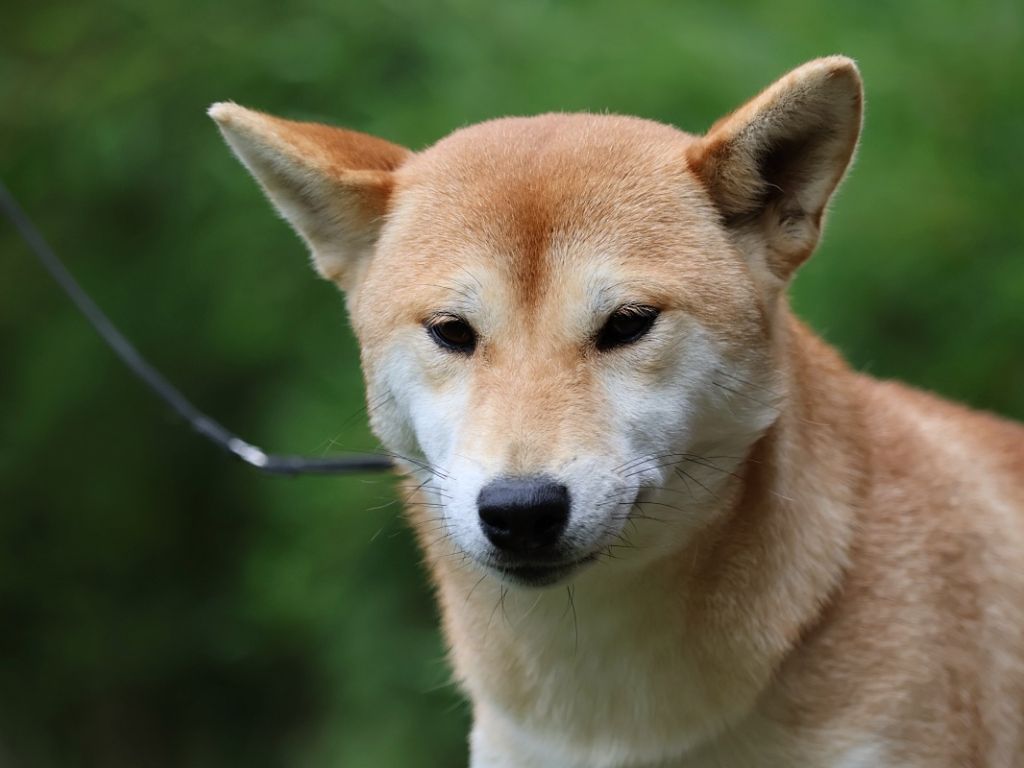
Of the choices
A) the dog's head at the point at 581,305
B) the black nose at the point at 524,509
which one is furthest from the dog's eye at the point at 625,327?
the black nose at the point at 524,509

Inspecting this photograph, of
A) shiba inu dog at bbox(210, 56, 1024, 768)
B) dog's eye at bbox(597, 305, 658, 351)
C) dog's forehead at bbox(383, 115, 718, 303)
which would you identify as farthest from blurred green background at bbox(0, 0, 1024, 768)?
dog's eye at bbox(597, 305, 658, 351)

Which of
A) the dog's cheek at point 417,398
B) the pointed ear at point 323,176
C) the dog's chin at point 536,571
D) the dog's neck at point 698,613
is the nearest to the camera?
the dog's chin at point 536,571

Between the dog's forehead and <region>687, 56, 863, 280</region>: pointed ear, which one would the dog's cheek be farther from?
<region>687, 56, 863, 280</region>: pointed ear

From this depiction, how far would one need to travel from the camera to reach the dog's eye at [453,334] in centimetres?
Answer: 266

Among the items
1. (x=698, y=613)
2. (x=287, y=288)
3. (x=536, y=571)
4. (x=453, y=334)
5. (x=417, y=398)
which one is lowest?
(x=287, y=288)

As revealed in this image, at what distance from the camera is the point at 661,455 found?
2.56m

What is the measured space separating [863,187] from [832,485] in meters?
2.03

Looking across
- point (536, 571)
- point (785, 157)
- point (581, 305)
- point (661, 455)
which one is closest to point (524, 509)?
point (536, 571)

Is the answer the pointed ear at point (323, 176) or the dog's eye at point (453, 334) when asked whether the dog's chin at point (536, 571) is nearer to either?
the dog's eye at point (453, 334)

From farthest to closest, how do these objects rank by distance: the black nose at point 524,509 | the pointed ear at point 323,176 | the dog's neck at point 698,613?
the pointed ear at point 323,176, the dog's neck at point 698,613, the black nose at point 524,509

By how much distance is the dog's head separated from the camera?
8.00 ft

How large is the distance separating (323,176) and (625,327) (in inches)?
30.3

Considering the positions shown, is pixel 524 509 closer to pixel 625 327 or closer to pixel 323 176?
pixel 625 327

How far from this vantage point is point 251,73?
534cm
